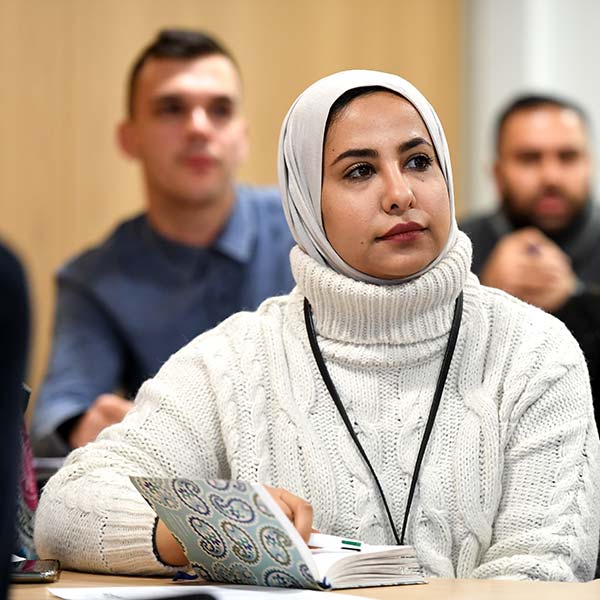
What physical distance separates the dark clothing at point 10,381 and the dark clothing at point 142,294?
7.06ft

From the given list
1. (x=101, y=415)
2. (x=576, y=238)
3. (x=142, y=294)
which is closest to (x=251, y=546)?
(x=101, y=415)

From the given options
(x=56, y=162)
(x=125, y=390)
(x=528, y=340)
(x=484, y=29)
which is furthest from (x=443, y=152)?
(x=484, y=29)

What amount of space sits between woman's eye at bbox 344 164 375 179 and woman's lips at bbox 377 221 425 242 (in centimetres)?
8

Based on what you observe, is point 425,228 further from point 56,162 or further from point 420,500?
point 56,162

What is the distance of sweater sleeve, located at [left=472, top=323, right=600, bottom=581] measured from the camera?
1.45m

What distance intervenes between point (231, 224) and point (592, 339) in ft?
3.67

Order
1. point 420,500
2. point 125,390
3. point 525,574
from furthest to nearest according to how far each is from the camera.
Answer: point 125,390
point 420,500
point 525,574

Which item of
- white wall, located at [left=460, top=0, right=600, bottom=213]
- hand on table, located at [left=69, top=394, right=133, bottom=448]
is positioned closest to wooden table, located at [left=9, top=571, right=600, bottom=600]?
hand on table, located at [left=69, top=394, right=133, bottom=448]

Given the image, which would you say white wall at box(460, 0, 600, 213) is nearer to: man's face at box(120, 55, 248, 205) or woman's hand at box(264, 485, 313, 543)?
man's face at box(120, 55, 248, 205)

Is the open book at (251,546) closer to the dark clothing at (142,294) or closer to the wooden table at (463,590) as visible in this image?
the wooden table at (463,590)

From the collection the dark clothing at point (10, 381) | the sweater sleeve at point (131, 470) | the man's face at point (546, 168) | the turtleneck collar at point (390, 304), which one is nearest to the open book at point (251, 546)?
the sweater sleeve at point (131, 470)

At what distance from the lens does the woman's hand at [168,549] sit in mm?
Result: 1441

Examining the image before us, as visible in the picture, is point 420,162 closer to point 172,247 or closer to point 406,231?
point 406,231

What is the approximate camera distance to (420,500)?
1526 mm
